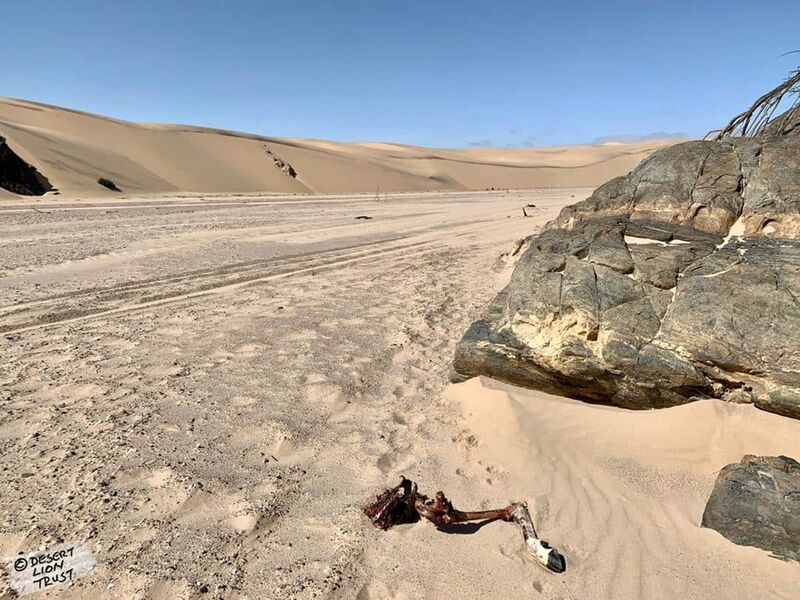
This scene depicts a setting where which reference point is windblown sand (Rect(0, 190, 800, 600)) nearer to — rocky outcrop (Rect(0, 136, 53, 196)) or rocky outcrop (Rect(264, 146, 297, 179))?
rocky outcrop (Rect(0, 136, 53, 196))

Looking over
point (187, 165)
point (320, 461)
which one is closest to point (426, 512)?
point (320, 461)

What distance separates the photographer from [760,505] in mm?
2676

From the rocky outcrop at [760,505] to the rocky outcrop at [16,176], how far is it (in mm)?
28967

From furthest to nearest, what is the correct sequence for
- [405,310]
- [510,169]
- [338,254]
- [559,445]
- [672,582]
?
1. [510,169]
2. [338,254]
3. [405,310]
4. [559,445]
5. [672,582]

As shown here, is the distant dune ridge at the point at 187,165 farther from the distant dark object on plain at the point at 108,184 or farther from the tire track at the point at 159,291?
the tire track at the point at 159,291

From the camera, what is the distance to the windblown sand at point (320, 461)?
2.53 m

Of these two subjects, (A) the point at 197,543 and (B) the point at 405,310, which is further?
(B) the point at 405,310

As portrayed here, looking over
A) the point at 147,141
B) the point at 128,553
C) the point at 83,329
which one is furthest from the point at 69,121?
the point at 128,553

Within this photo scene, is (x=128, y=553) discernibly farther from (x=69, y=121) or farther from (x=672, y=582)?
(x=69, y=121)

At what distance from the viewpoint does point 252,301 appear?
724 cm

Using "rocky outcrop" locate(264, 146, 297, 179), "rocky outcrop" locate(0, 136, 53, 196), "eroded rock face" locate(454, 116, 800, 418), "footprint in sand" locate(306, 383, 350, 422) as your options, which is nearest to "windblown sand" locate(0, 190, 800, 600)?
"footprint in sand" locate(306, 383, 350, 422)

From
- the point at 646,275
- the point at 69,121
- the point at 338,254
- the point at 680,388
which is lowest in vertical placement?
the point at 338,254

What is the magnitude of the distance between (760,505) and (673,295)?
5.03 feet

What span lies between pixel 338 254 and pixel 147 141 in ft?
149
